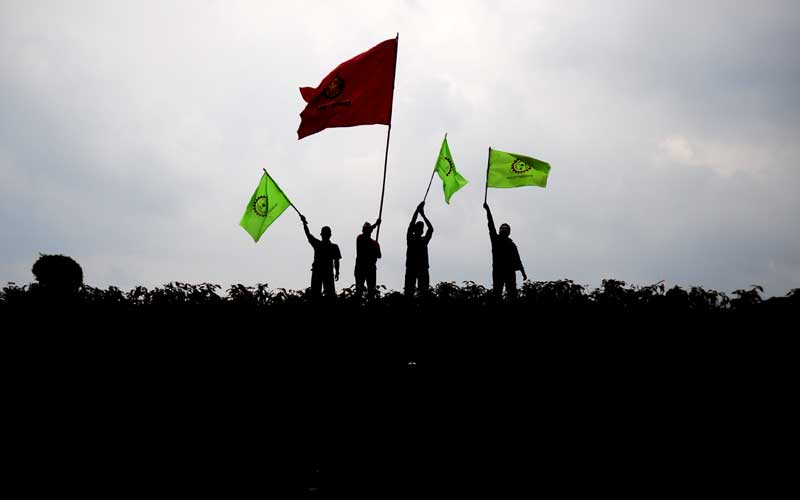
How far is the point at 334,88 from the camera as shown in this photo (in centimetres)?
1411

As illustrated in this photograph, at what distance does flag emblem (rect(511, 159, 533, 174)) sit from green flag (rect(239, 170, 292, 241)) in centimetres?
474

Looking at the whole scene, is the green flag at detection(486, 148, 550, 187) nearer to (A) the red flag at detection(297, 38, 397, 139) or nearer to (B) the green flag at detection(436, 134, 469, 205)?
(B) the green flag at detection(436, 134, 469, 205)

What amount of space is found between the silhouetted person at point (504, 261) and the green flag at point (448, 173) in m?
1.65

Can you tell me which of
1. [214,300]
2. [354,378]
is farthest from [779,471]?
[214,300]

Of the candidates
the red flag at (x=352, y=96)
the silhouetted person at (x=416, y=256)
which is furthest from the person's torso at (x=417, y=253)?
the red flag at (x=352, y=96)

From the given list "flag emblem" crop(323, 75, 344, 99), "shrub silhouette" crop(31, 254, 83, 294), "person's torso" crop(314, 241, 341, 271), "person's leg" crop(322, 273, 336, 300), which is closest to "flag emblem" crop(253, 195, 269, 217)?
"person's torso" crop(314, 241, 341, 271)

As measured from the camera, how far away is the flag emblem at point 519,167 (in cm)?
1462

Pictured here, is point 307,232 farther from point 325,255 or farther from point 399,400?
point 399,400

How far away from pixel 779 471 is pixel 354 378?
543cm

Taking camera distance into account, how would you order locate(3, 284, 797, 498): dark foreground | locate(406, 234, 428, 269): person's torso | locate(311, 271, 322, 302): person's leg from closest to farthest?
locate(3, 284, 797, 498): dark foreground
locate(311, 271, 322, 302): person's leg
locate(406, 234, 428, 269): person's torso

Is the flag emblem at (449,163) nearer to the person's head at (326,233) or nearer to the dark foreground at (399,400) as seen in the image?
the person's head at (326,233)

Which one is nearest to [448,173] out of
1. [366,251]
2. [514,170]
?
[514,170]

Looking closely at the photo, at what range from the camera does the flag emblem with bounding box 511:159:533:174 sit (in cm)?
1462

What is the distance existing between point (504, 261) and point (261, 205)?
5.22 metres
